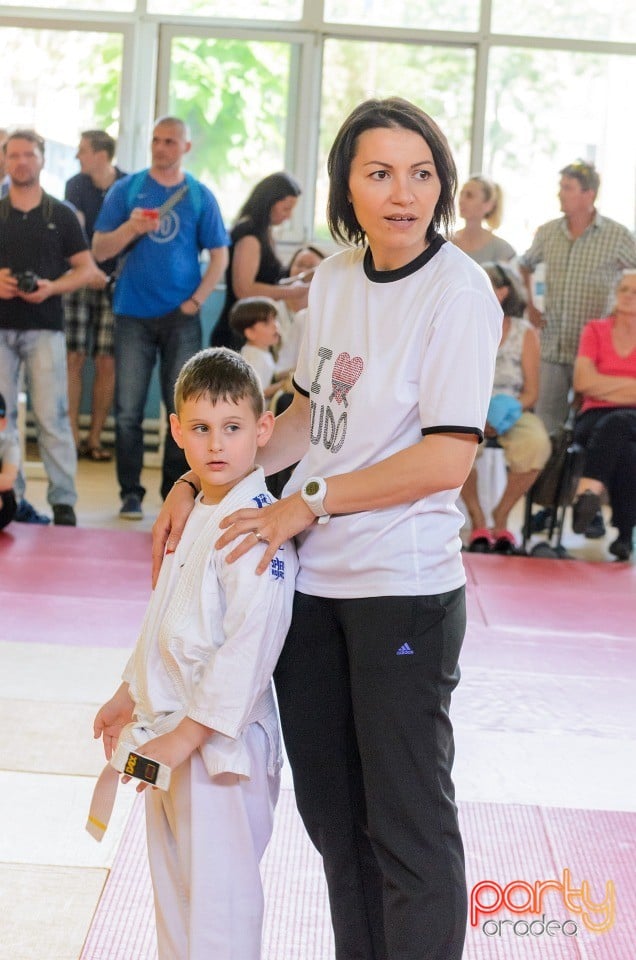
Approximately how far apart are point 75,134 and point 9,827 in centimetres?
679

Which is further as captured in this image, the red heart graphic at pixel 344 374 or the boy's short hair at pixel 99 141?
the boy's short hair at pixel 99 141

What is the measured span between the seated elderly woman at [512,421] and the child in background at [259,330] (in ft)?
3.59

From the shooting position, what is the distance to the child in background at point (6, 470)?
17.8 feet

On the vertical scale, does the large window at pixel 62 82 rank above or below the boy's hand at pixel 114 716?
above

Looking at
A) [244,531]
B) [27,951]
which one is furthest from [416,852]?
[27,951]

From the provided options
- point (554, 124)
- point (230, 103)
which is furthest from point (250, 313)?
point (554, 124)

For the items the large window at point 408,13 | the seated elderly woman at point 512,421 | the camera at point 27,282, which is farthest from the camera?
the large window at point 408,13

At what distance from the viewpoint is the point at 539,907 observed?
229 centimetres

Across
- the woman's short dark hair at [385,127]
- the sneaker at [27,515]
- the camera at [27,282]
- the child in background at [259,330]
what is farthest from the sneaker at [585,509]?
the woman's short dark hair at [385,127]

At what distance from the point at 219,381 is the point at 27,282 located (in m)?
4.06

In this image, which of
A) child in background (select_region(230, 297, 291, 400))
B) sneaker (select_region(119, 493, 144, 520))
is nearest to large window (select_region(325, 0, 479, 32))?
child in background (select_region(230, 297, 291, 400))

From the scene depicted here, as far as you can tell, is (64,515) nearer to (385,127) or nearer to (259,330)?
(259,330)

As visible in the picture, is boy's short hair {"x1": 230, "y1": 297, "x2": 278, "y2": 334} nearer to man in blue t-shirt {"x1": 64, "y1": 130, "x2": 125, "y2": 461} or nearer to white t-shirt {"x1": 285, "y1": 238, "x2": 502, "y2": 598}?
man in blue t-shirt {"x1": 64, "y1": 130, "x2": 125, "y2": 461}

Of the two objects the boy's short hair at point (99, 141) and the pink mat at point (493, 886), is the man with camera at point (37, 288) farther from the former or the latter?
the pink mat at point (493, 886)
